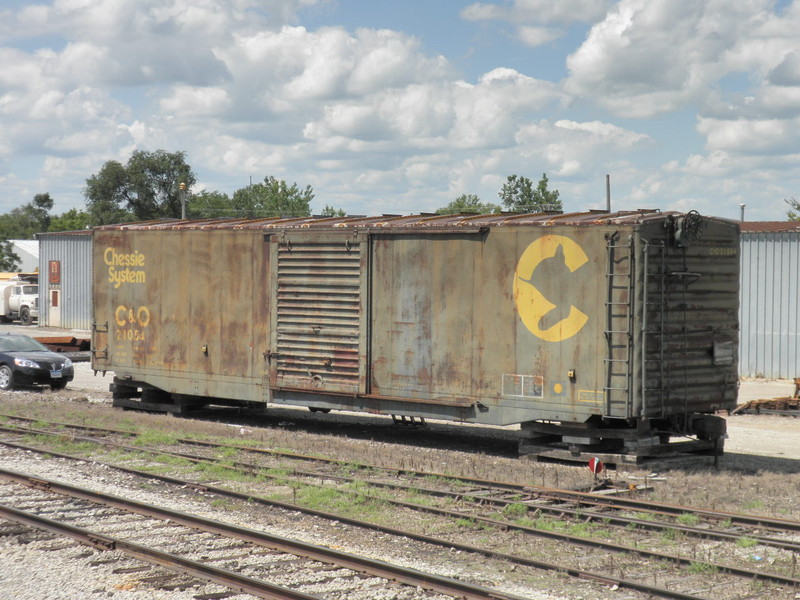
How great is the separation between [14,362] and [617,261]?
15549mm

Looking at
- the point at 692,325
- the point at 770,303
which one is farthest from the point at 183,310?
the point at 770,303

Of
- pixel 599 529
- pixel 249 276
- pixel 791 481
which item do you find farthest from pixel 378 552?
pixel 249 276

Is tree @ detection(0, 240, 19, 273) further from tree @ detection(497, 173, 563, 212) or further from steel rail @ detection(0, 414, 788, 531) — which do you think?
steel rail @ detection(0, 414, 788, 531)

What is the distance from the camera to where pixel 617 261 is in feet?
42.4

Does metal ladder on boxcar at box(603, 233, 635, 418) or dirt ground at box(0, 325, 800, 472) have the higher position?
metal ladder on boxcar at box(603, 233, 635, 418)

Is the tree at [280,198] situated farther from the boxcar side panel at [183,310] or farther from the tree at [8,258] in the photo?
the boxcar side panel at [183,310]

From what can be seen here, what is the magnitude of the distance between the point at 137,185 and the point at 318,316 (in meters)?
66.3

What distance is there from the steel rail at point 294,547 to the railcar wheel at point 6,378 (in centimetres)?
1176

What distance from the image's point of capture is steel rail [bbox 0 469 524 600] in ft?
24.5

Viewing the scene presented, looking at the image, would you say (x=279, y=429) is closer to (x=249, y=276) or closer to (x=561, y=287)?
(x=249, y=276)

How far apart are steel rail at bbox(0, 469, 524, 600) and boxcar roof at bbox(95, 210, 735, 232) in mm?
6197

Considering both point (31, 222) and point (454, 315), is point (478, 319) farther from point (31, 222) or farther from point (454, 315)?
point (31, 222)

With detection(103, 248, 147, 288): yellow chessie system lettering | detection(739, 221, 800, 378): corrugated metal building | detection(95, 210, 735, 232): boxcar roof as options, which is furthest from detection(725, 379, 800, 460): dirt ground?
detection(103, 248, 147, 288): yellow chessie system lettering

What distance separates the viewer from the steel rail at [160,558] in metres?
→ 7.48
